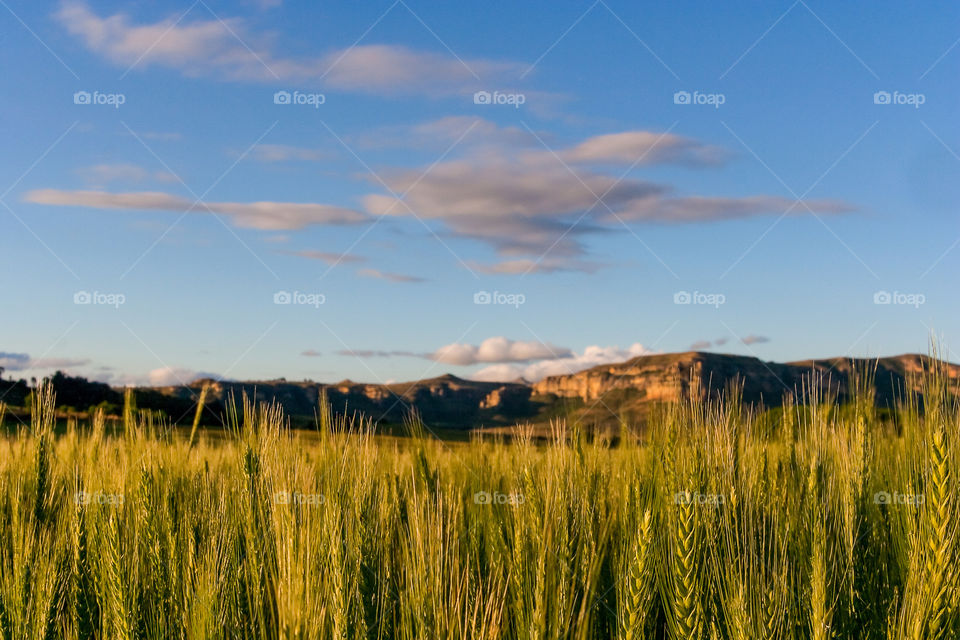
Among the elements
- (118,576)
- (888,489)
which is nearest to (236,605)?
(118,576)

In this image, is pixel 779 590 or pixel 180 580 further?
pixel 180 580

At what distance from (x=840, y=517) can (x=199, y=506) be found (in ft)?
11.6

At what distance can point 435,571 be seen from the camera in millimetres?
2576

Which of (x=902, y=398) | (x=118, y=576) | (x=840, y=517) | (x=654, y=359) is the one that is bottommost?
(x=118, y=576)

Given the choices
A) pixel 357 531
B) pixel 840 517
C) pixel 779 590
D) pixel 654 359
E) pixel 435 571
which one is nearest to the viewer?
pixel 435 571

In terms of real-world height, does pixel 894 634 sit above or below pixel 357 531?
below

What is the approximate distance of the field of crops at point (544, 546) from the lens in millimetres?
2707

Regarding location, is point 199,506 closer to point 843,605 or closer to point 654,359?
point 843,605

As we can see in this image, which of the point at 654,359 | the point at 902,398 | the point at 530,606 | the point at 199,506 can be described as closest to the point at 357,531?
the point at 530,606

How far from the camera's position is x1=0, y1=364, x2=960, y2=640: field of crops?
2707mm

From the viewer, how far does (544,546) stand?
2764 mm

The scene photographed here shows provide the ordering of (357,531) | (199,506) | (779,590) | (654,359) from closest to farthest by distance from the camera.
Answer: (779,590) → (357,531) → (199,506) → (654,359)

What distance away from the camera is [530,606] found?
291cm

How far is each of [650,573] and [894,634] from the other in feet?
3.67
